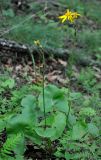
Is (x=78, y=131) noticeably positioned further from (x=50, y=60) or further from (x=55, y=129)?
(x=50, y=60)

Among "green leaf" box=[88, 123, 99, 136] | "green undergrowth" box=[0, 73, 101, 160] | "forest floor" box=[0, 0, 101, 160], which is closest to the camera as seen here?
"green undergrowth" box=[0, 73, 101, 160]

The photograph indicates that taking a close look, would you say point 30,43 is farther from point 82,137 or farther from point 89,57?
point 82,137

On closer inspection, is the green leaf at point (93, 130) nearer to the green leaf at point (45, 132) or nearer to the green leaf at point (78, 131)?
the green leaf at point (78, 131)

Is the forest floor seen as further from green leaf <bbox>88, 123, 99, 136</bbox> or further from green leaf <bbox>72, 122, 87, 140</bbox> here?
green leaf <bbox>72, 122, 87, 140</bbox>

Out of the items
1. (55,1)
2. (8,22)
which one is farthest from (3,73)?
(55,1)

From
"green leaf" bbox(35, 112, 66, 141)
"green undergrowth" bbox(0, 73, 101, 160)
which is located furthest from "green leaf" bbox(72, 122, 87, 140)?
"green leaf" bbox(35, 112, 66, 141)

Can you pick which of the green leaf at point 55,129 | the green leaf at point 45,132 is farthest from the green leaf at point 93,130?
the green leaf at point 45,132

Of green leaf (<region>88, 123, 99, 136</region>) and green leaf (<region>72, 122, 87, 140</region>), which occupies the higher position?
green leaf (<region>72, 122, 87, 140</region>)

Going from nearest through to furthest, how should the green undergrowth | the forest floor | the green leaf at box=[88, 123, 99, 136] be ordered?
the green undergrowth < the green leaf at box=[88, 123, 99, 136] < the forest floor

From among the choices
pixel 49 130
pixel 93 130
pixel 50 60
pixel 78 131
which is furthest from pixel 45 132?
pixel 50 60
